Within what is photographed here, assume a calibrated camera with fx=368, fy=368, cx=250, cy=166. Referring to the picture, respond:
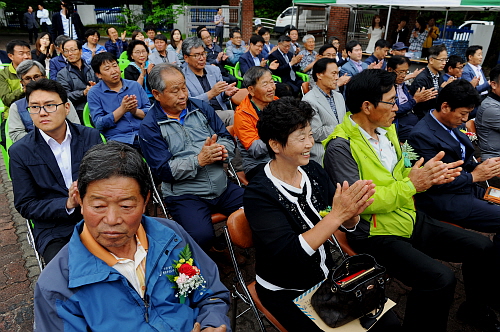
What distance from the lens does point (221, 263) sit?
11.5ft

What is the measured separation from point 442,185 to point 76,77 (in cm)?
489

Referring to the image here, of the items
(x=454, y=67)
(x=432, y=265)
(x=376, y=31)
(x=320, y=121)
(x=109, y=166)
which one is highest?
(x=376, y=31)

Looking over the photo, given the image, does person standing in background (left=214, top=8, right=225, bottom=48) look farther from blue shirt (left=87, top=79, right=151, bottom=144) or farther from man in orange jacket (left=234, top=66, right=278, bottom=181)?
man in orange jacket (left=234, top=66, right=278, bottom=181)

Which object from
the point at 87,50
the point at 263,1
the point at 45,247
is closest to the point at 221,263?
the point at 45,247

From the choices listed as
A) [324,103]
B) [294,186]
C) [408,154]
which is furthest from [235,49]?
[294,186]

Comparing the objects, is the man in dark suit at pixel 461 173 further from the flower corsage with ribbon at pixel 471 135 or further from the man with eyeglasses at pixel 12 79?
the man with eyeglasses at pixel 12 79

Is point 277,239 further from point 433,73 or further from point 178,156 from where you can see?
point 433,73

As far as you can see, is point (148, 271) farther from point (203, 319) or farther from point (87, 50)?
point (87, 50)

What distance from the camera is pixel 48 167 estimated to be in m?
2.60

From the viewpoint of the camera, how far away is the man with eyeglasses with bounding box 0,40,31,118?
4.46m

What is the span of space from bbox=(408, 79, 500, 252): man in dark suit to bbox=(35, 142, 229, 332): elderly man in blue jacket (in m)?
2.15

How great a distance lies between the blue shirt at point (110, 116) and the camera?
4.13 m

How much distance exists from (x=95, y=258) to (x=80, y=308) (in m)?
0.20

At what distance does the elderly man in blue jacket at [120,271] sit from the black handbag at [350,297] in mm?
526
